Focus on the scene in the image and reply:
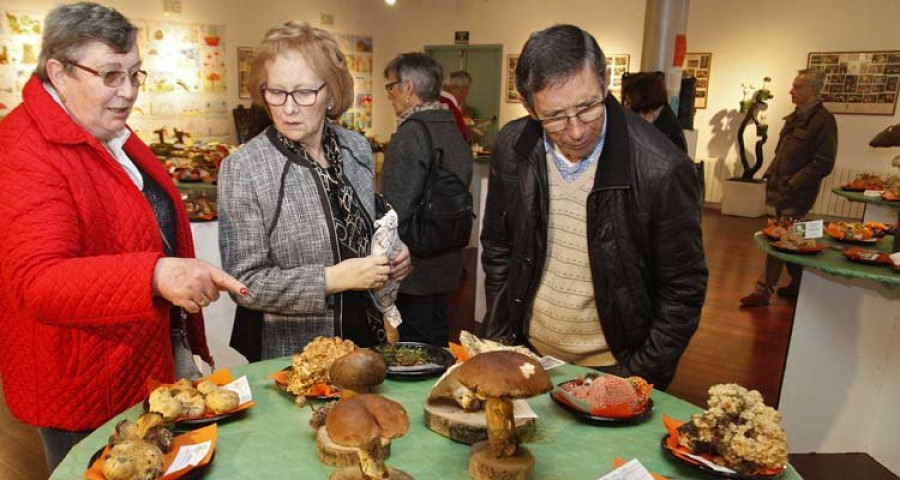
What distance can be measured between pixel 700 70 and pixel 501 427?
33.7 ft

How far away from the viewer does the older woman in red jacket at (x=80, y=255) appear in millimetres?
1285

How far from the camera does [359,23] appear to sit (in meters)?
11.3

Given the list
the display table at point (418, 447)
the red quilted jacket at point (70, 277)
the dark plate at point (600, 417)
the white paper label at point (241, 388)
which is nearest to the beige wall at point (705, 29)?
the red quilted jacket at point (70, 277)

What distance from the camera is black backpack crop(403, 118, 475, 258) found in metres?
3.09

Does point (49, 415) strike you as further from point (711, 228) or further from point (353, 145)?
point (711, 228)

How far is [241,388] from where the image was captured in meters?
1.50

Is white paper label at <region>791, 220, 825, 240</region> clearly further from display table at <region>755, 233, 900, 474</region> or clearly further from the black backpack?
the black backpack

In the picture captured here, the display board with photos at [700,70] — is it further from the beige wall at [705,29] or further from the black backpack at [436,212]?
the black backpack at [436,212]

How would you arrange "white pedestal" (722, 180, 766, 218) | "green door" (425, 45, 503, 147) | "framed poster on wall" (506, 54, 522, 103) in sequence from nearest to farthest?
"white pedestal" (722, 180, 766, 218)
"framed poster on wall" (506, 54, 522, 103)
"green door" (425, 45, 503, 147)

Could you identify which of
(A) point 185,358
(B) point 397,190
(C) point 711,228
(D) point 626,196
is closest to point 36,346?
(A) point 185,358

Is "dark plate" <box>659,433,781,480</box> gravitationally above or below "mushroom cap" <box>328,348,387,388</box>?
below

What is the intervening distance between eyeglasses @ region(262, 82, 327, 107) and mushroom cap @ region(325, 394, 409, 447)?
999 mm

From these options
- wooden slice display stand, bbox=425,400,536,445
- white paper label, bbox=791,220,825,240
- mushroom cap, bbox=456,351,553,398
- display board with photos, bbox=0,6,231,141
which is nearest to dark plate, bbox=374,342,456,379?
wooden slice display stand, bbox=425,400,536,445

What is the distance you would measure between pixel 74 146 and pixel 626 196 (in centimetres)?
136
